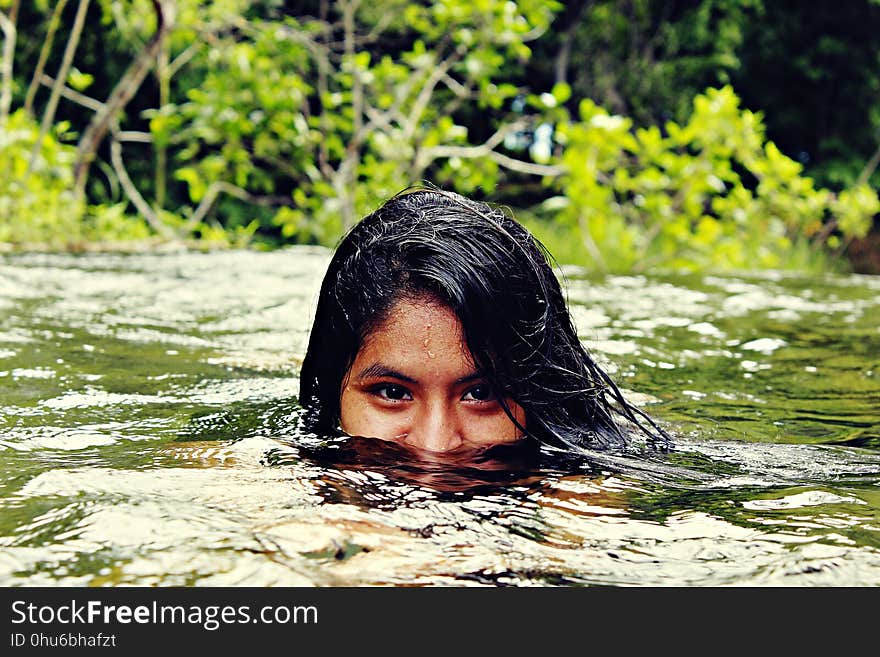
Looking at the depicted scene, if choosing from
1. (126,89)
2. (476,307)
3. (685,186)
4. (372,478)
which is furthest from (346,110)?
(372,478)

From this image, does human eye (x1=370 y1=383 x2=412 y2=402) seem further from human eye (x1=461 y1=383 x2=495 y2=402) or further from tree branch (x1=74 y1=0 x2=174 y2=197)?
tree branch (x1=74 y1=0 x2=174 y2=197)

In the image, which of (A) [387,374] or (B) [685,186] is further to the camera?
(B) [685,186]

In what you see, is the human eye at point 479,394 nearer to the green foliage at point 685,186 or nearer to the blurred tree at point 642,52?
the green foliage at point 685,186

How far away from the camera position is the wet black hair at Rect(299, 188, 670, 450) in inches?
98.1

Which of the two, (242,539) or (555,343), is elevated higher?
(555,343)

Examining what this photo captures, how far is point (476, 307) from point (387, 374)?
268 millimetres

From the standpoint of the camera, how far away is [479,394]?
8.04 ft

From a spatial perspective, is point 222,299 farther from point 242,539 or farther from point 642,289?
point 242,539

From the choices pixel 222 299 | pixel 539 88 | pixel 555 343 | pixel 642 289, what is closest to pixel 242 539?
pixel 555 343

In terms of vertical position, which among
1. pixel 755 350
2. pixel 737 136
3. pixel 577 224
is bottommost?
pixel 755 350

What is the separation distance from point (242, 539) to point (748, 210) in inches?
307

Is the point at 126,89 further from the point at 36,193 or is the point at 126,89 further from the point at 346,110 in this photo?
the point at 346,110

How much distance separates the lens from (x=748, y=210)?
8.80 meters

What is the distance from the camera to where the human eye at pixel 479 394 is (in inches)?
95.5
